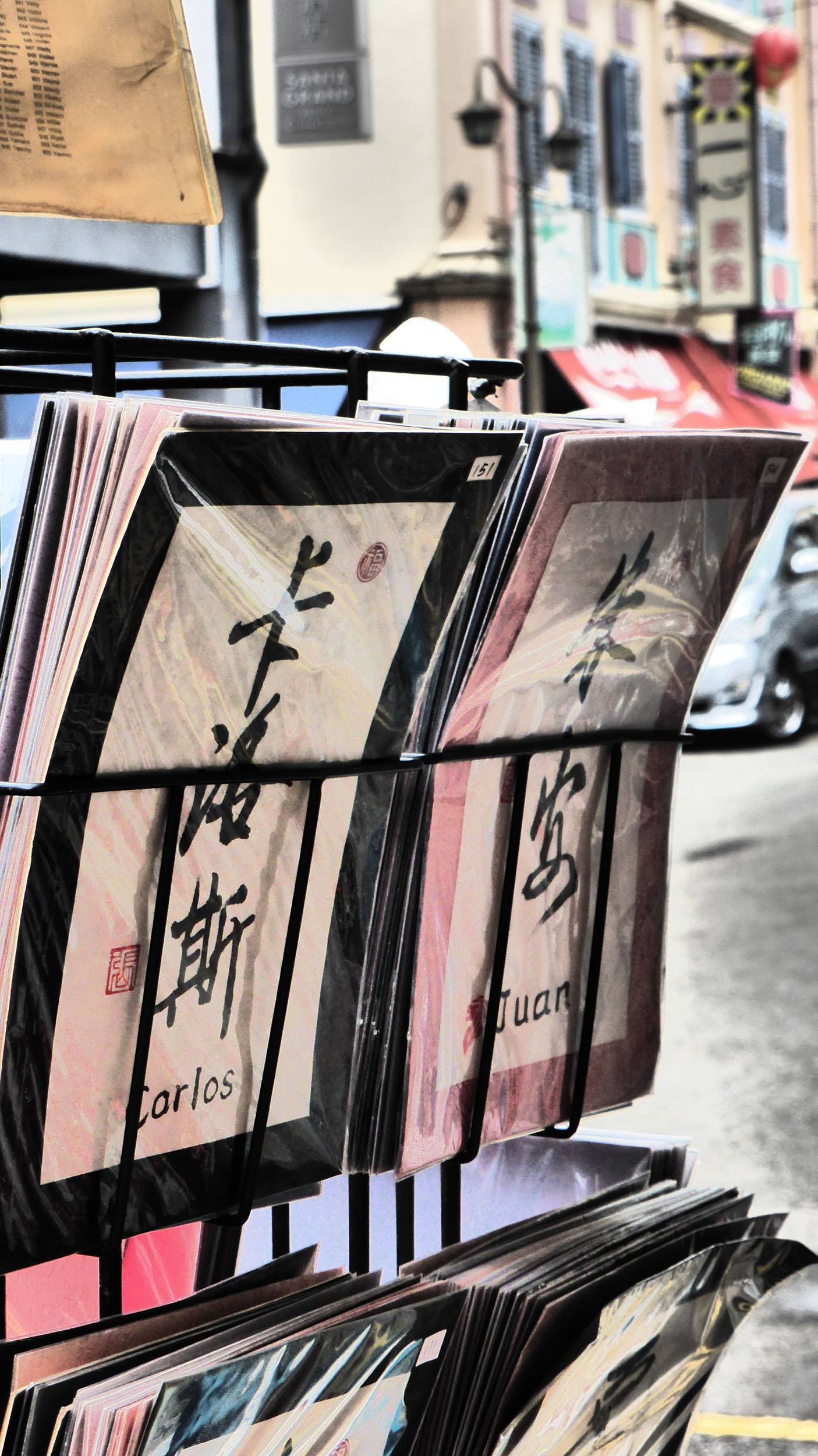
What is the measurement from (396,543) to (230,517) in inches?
5.1

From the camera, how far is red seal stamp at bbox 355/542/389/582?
1079 mm

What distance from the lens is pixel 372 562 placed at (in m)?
1.08

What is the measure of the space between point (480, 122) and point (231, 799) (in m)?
14.0

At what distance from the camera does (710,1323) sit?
4.53 ft

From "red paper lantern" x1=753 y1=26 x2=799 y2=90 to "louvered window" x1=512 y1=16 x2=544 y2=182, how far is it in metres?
2.59

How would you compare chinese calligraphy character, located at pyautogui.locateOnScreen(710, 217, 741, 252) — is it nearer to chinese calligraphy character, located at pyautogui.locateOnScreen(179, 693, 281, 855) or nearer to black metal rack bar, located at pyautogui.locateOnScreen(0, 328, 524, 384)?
black metal rack bar, located at pyautogui.locateOnScreen(0, 328, 524, 384)

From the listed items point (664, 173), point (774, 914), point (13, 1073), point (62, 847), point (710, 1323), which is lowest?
point (774, 914)

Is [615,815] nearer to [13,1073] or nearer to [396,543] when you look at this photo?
[396,543]

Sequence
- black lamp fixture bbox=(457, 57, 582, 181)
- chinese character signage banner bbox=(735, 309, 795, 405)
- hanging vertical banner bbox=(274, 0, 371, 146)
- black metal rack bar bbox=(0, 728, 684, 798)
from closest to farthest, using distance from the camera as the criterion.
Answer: black metal rack bar bbox=(0, 728, 684, 798) → hanging vertical banner bbox=(274, 0, 371, 146) → black lamp fixture bbox=(457, 57, 582, 181) → chinese character signage banner bbox=(735, 309, 795, 405)

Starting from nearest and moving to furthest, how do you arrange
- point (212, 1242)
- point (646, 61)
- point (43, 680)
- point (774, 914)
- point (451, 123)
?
point (43, 680), point (212, 1242), point (774, 914), point (451, 123), point (646, 61)

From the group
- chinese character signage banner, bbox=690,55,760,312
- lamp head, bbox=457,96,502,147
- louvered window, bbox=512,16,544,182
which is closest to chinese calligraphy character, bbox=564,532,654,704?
lamp head, bbox=457,96,502,147

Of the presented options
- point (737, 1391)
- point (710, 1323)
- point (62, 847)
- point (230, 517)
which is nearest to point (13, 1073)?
point (62, 847)

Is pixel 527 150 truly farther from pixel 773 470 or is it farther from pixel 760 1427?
pixel 773 470

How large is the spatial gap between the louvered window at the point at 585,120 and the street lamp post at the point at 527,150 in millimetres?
2343
